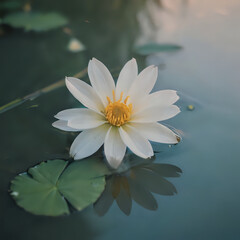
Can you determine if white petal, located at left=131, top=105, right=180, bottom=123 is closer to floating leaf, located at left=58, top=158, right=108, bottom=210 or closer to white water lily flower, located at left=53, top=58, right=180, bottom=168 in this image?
white water lily flower, located at left=53, top=58, right=180, bottom=168

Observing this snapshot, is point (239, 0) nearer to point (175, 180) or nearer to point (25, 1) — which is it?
point (25, 1)

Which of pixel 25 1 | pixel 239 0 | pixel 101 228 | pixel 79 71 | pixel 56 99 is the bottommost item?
pixel 101 228

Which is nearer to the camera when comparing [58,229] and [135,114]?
[58,229]

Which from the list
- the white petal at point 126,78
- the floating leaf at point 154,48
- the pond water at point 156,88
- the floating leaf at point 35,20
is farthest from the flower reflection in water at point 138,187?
the floating leaf at point 35,20

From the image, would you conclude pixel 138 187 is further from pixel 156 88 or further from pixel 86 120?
pixel 156 88

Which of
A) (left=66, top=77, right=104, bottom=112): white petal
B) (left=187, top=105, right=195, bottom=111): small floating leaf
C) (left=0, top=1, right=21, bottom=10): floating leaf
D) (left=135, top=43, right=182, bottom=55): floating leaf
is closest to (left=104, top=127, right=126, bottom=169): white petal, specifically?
(left=66, top=77, right=104, bottom=112): white petal

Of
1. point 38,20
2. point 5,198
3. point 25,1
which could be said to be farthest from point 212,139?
point 25,1

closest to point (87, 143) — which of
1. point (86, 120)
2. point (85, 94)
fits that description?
point (86, 120)
